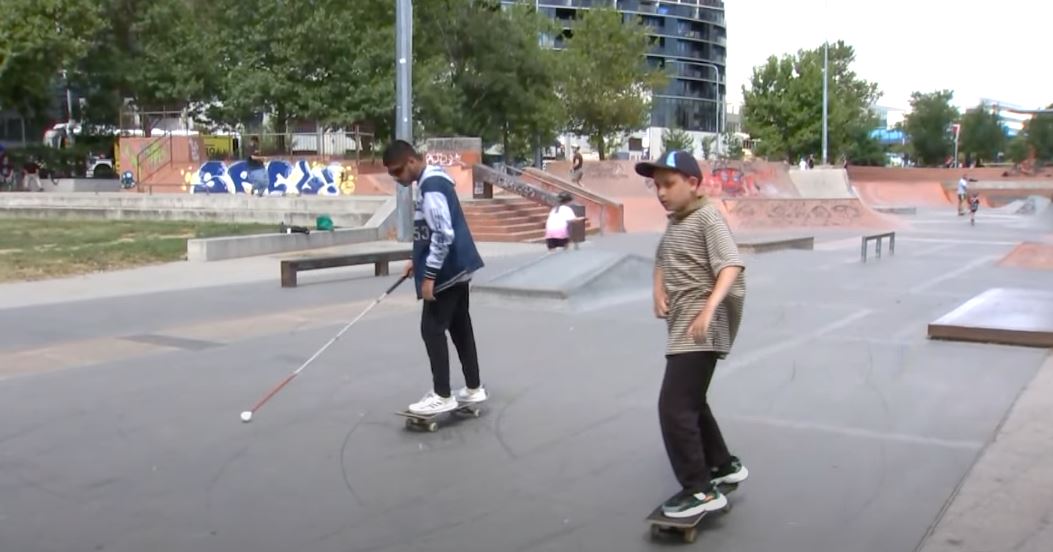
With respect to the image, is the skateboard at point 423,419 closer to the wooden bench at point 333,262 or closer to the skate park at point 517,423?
the skate park at point 517,423

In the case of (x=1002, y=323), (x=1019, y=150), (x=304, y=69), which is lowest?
(x=1002, y=323)

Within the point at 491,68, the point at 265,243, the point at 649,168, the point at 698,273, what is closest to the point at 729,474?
the point at 698,273

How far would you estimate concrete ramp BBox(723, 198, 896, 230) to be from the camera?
1180 inches

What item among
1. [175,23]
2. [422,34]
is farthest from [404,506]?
[175,23]

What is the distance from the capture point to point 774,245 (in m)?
19.4

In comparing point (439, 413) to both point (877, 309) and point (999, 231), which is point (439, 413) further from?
point (999, 231)

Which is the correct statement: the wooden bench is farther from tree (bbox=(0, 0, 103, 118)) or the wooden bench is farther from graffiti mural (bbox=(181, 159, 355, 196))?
tree (bbox=(0, 0, 103, 118))

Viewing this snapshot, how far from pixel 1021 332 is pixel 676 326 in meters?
5.84

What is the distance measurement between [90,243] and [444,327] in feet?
50.6

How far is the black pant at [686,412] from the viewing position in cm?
425

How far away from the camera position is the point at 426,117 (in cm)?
3519

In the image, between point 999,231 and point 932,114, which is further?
point 932,114

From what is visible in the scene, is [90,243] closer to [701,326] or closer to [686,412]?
[686,412]

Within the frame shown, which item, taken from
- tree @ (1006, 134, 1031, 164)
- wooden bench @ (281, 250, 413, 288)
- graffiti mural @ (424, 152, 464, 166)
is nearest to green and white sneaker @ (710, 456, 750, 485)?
wooden bench @ (281, 250, 413, 288)
